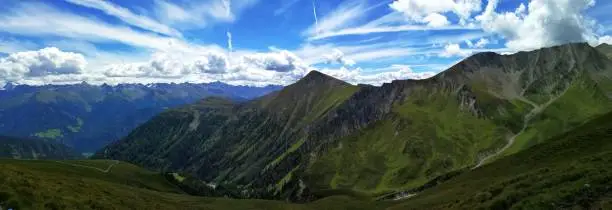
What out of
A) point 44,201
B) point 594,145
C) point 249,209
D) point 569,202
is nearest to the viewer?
point 569,202

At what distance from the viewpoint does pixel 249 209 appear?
115 m

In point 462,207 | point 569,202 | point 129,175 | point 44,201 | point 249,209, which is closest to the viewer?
point 569,202

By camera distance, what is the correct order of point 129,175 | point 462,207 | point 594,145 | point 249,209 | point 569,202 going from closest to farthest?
point 569,202, point 462,207, point 594,145, point 249,209, point 129,175

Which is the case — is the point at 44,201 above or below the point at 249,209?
above

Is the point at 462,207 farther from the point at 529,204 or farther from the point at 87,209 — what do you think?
the point at 87,209

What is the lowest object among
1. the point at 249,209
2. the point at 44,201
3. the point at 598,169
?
the point at 249,209

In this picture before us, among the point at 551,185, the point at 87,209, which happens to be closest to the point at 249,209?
the point at 87,209

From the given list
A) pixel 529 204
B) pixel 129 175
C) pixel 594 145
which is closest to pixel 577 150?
pixel 594 145

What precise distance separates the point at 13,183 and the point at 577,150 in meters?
78.3

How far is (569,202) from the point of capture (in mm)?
33625

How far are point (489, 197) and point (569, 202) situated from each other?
11573mm

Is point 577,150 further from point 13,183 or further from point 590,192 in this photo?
point 13,183

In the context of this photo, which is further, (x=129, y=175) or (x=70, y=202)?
(x=129, y=175)

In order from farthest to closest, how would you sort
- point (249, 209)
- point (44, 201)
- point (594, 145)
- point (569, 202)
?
1. point (249, 209)
2. point (594, 145)
3. point (44, 201)
4. point (569, 202)
